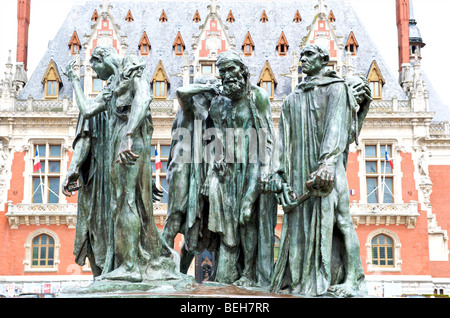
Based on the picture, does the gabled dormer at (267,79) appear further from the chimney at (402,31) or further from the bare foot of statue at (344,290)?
the bare foot of statue at (344,290)

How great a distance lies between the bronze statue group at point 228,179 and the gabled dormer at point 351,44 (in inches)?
1185

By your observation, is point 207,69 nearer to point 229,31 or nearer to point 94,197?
point 229,31

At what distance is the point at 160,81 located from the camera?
34812 mm

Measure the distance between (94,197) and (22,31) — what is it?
32644 millimetres

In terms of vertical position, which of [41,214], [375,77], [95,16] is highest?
[95,16]

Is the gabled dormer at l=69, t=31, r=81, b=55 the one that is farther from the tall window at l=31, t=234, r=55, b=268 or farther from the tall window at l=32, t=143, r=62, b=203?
the tall window at l=31, t=234, r=55, b=268

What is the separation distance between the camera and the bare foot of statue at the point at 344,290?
579 cm

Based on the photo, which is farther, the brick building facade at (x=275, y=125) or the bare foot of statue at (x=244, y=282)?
the brick building facade at (x=275, y=125)

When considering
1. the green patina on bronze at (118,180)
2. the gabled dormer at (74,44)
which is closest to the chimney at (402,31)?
the gabled dormer at (74,44)

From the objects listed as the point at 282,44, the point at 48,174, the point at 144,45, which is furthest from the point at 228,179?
the point at 282,44

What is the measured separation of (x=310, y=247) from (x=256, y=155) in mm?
1315

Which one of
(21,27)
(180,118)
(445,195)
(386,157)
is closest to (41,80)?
(21,27)

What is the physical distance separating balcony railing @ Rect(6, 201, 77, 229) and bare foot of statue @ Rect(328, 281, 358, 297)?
26742mm

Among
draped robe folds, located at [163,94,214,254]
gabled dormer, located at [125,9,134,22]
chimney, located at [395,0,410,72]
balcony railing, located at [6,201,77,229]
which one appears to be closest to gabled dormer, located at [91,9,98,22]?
gabled dormer, located at [125,9,134,22]
